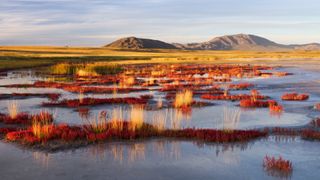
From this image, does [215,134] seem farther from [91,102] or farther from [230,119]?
[91,102]

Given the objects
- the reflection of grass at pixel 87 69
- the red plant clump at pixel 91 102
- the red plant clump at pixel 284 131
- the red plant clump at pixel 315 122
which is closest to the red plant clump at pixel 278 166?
the red plant clump at pixel 284 131

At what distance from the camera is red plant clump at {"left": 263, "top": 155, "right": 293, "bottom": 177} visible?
10227 millimetres

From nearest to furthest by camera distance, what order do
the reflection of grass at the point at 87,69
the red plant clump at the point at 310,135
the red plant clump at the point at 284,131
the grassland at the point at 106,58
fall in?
the red plant clump at the point at 310,135 < the red plant clump at the point at 284,131 < the reflection of grass at the point at 87,69 < the grassland at the point at 106,58

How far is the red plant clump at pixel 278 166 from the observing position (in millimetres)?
10227

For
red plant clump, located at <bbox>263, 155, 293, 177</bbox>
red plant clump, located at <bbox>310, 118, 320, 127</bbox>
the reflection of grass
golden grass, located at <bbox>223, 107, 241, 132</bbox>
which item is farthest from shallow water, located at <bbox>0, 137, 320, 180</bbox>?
the reflection of grass

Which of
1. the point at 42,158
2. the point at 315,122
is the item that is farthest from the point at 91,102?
the point at 315,122

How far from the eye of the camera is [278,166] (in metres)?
10.6

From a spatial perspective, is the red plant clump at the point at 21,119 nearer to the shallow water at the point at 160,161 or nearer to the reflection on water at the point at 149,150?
the shallow water at the point at 160,161

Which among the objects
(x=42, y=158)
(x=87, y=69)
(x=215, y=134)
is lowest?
(x=42, y=158)

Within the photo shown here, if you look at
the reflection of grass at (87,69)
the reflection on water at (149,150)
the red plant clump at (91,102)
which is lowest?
the reflection on water at (149,150)

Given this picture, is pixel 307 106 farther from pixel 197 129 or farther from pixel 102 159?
pixel 102 159

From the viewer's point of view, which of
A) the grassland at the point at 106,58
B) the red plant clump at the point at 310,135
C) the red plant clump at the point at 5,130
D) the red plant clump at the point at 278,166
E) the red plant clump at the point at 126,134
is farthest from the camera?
the grassland at the point at 106,58

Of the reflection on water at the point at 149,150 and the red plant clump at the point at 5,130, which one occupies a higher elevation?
the red plant clump at the point at 5,130

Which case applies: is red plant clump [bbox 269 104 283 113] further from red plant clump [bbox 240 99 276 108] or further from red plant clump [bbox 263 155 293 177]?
red plant clump [bbox 263 155 293 177]
